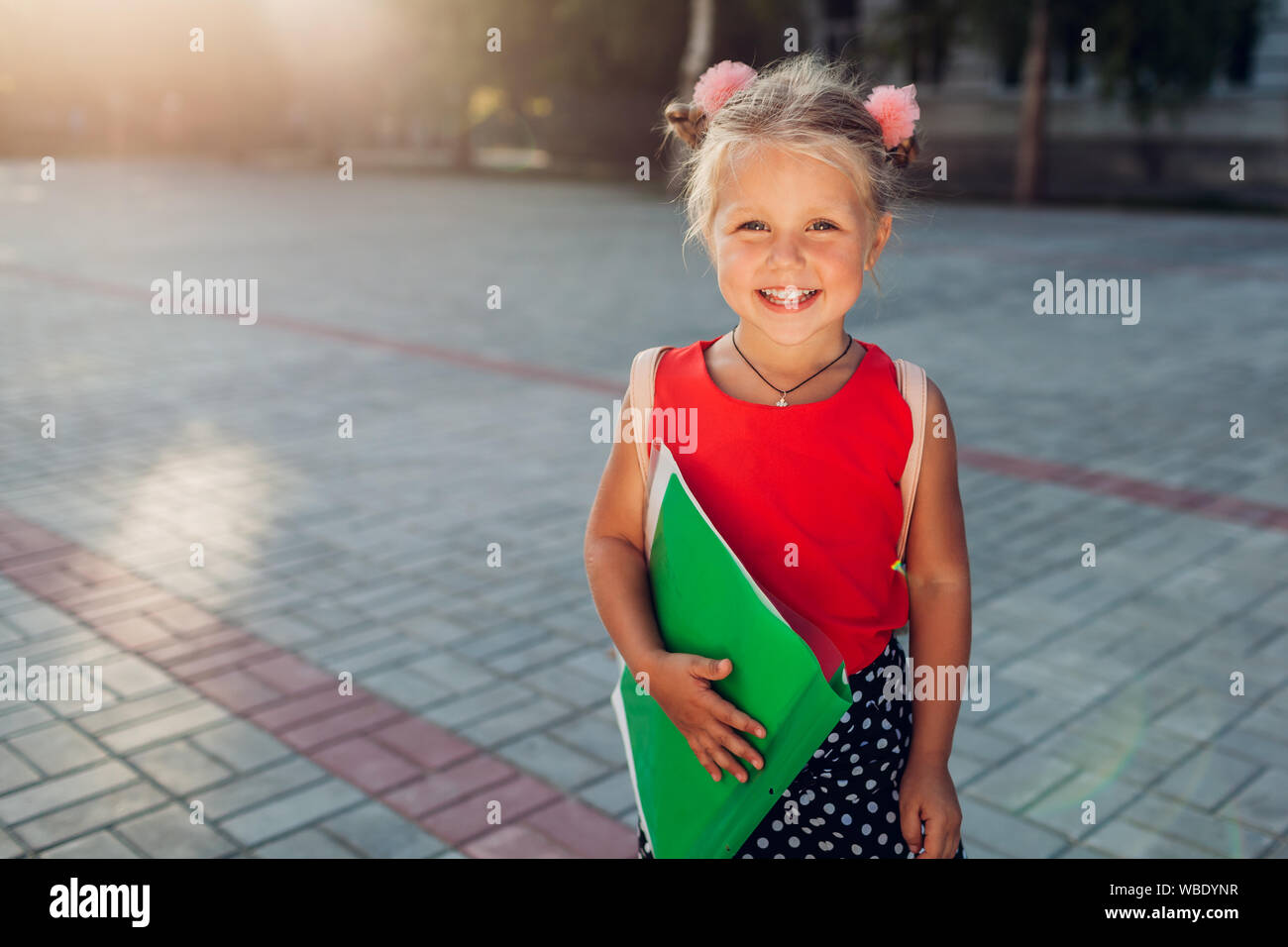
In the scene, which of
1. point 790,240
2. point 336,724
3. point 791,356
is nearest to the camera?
point 790,240

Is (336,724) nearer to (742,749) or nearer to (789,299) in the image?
(742,749)

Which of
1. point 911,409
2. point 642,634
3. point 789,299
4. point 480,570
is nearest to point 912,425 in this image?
point 911,409

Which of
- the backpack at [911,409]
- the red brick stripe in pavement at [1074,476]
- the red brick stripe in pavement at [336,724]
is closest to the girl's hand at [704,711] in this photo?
the backpack at [911,409]

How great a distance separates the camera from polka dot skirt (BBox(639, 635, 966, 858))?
1.90 meters

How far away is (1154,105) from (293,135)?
102ft

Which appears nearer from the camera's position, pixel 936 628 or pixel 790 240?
pixel 790 240

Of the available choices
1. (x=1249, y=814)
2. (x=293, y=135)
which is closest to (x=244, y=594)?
(x=1249, y=814)

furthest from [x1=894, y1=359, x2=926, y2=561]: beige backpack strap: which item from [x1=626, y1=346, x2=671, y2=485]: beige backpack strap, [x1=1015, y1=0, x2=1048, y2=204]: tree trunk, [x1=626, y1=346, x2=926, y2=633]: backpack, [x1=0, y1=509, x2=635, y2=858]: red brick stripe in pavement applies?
[x1=1015, y1=0, x2=1048, y2=204]: tree trunk

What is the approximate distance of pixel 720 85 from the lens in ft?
6.20

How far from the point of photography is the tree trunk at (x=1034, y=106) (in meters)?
22.2

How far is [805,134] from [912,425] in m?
0.46

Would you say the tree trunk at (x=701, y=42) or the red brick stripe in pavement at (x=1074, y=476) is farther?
the tree trunk at (x=701, y=42)

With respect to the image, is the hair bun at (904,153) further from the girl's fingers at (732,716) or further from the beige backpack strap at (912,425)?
the girl's fingers at (732,716)
